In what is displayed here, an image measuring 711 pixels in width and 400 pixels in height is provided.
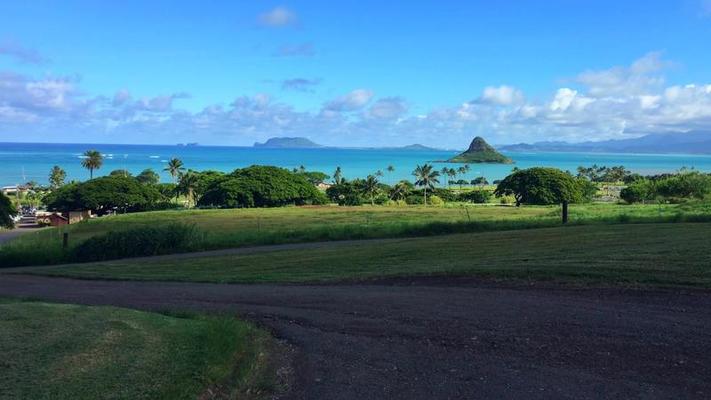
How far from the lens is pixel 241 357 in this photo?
6043 mm

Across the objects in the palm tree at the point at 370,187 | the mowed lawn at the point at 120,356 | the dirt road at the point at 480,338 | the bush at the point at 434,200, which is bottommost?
the dirt road at the point at 480,338

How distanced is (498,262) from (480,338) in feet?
19.6

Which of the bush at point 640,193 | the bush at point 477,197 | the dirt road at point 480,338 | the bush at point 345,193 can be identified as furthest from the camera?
the bush at point 477,197

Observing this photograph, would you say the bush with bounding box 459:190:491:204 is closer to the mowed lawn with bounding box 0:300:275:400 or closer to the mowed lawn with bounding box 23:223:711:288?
the mowed lawn with bounding box 23:223:711:288

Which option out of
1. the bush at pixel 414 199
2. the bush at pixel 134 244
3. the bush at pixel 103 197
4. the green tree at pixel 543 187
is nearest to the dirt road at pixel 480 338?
the bush at pixel 134 244

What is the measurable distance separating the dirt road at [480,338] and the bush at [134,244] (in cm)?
1369

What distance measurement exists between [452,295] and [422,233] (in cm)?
1621

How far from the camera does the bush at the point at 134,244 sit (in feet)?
76.7

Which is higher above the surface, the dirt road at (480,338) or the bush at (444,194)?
the bush at (444,194)

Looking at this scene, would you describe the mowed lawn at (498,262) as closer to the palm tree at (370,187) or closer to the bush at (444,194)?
the palm tree at (370,187)

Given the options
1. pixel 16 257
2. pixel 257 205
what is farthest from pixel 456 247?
pixel 257 205

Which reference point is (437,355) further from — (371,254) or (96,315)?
(371,254)

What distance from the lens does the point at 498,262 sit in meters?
12.4

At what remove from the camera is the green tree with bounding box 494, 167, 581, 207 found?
85.4 metres
